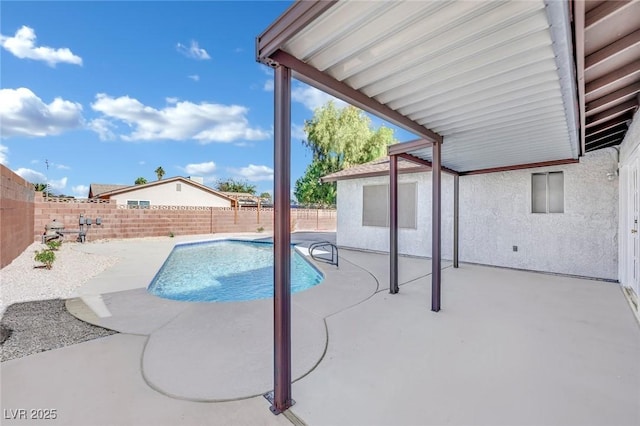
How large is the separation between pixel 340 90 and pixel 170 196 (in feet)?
82.0

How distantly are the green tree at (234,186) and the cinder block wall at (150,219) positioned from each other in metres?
32.9

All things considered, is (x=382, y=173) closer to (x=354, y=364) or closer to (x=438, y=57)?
(x=438, y=57)

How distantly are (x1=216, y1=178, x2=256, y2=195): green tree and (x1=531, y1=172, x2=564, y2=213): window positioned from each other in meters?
48.2

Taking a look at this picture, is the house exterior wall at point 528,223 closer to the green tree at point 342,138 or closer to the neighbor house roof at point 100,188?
the green tree at point 342,138

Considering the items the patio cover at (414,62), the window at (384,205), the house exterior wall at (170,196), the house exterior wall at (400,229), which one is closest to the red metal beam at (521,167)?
the house exterior wall at (400,229)

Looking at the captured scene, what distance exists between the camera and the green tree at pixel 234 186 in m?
51.4

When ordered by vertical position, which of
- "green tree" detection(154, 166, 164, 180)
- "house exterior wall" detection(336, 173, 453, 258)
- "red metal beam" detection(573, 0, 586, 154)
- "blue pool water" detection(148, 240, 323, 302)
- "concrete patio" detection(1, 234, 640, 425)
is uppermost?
"green tree" detection(154, 166, 164, 180)

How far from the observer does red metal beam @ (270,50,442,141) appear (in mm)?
2371

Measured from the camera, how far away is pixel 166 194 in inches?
945

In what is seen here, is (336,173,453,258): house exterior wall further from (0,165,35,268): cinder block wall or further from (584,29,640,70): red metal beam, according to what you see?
(0,165,35,268): cinder block wall

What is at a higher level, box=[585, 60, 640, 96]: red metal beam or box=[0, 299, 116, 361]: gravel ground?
box=[585, 60, 640, 96]: red metal beam

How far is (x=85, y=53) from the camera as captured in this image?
742 inches

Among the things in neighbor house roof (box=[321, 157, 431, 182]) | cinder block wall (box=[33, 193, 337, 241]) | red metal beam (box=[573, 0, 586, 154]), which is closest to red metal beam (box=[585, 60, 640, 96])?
red metal beam (box=[573, 0, 586, 154])

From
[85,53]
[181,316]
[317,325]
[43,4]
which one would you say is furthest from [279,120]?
[85,53]
